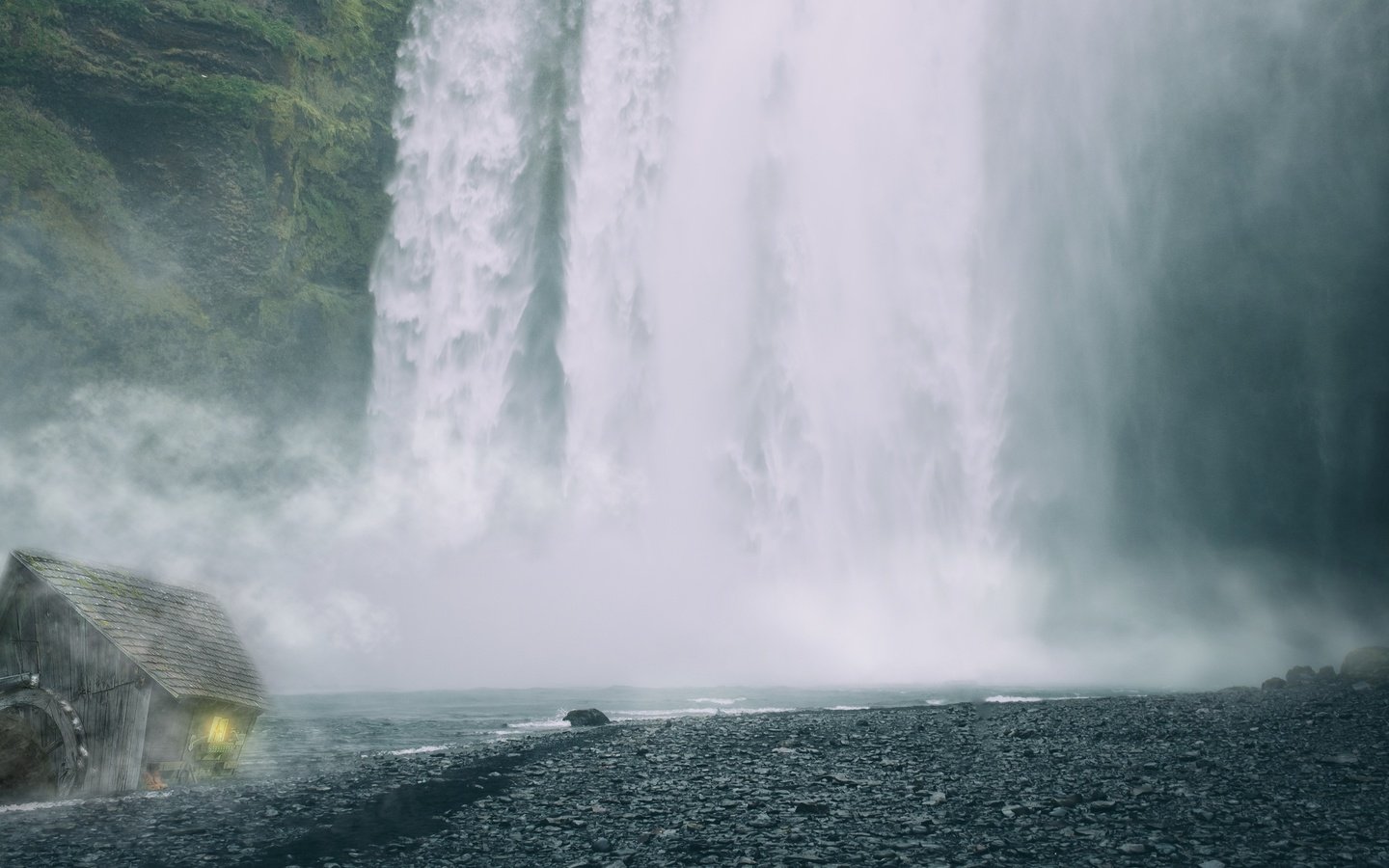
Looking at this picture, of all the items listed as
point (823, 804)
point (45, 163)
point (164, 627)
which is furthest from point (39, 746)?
point (45, 163)

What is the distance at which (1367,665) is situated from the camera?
28.5 m

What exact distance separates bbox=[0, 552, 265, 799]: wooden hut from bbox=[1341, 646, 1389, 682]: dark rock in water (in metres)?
31.7

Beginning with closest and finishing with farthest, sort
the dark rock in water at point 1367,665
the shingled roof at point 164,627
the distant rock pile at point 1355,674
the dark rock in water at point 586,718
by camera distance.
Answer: the shingled roof at point 164,627, the dark rock in water at point 586,718, the distant rock pile at point 1355,674, the dark rock in water at point 1367,665

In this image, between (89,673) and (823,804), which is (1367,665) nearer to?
(823,804)

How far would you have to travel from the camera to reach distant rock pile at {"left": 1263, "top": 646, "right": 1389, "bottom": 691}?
27.2m

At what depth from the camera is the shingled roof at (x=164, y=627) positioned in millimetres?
15688

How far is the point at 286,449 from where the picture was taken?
47.7 metres

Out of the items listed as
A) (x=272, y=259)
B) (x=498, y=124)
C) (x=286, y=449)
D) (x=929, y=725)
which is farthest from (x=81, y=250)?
(x=929, y=725)

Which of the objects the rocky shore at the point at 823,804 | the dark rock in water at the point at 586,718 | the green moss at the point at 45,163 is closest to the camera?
the rocky shore at the point at 823,804

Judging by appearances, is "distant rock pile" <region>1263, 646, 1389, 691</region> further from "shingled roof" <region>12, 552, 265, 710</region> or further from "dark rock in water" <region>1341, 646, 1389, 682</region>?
"shingled roof" <region>12, 552, 265, 710</region>

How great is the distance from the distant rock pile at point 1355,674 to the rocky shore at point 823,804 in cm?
1122

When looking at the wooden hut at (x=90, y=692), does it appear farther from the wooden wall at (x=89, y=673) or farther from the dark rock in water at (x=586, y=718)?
the dark rock in water at (x=586, y=718)

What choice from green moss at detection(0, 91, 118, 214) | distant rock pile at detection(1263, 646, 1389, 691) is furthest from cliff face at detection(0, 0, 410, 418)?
distant rock pile at detection(1263, 646, 1389, 691)

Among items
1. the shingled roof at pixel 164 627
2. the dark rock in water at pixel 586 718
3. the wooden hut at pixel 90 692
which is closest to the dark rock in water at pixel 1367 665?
the dark rock in water at pixel 586 718
